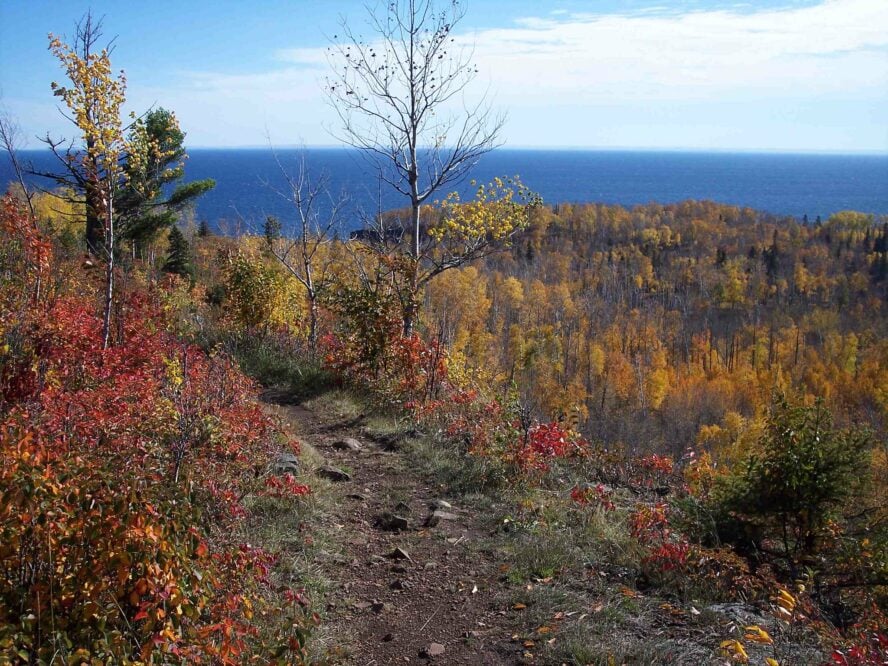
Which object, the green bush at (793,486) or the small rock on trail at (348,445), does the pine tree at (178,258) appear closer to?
the small rock on trail at (348,445)

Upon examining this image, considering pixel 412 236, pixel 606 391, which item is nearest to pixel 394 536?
pixel 412 236

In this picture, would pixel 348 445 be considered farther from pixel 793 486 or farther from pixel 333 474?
pixel 793 486

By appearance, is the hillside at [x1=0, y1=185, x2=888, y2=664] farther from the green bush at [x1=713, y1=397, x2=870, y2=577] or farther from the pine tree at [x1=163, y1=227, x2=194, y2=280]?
the pine tree at [x1=163, y1=227, x2=194, y2=280]

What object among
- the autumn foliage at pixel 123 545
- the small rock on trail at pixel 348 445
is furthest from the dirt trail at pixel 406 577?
the autumn foliage at pixel 123 545

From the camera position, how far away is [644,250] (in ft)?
363

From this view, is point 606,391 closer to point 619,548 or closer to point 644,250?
point 644,250

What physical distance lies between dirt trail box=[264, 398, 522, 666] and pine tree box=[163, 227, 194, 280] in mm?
21803

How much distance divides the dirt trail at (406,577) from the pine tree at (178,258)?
71.5ft

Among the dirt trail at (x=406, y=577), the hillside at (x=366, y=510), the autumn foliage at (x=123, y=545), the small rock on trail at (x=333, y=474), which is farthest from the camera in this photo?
the small rock on trail at (x=333, y=474)

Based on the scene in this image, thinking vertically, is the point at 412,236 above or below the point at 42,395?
above

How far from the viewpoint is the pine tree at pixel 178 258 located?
26828 millimetres

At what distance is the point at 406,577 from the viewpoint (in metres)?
5.18

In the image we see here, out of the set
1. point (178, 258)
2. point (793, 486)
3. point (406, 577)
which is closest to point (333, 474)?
point (406, 577)

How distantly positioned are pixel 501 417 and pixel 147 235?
17987mm
